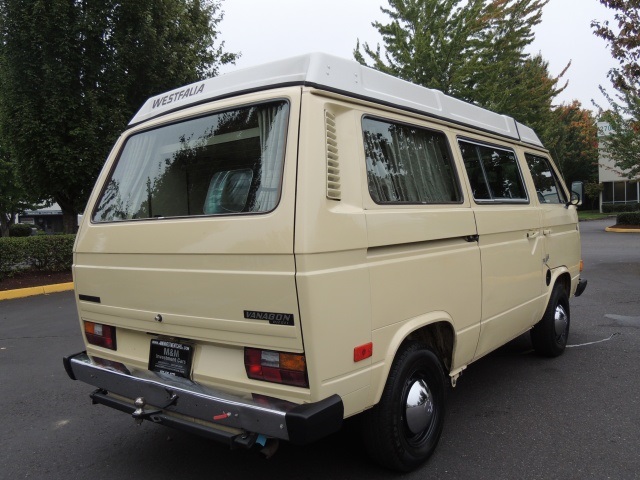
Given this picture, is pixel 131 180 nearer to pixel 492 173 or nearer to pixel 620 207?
pixel 492 173

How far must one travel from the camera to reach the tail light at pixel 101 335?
313 cm

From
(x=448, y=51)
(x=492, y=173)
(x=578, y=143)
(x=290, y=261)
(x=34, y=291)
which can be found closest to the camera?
(x=290, y=261)

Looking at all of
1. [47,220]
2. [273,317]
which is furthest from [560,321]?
[47,220]

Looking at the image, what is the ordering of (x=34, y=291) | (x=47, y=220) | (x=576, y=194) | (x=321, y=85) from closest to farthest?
(x=321, y=85), (x=576, y=194), (x=34, y=291), (x=47, y=220)

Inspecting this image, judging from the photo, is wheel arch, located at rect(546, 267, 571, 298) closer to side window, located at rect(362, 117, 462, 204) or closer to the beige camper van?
the beige camper van

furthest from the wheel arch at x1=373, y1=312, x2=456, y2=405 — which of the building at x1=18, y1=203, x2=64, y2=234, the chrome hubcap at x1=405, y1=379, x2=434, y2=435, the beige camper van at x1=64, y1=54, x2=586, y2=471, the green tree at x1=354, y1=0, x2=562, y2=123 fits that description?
the building at x1=18, y1=203, x2=64, y2=234

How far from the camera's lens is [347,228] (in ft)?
8.08

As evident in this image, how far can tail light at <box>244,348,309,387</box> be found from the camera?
2332 millimetres

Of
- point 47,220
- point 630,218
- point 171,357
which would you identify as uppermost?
point 47,220

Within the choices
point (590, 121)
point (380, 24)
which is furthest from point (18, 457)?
point (590, 121)

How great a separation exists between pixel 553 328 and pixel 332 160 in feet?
Result: 11.4

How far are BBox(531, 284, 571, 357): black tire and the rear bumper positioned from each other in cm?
323

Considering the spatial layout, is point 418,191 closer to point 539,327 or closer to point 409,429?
point 409,429

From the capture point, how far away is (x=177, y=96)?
3188 millimetres
